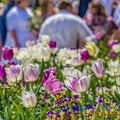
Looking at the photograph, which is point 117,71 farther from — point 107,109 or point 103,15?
point 103,15

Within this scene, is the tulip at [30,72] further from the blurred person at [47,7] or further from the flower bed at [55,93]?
the blurred person at [47,7]

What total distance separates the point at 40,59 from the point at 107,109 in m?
1.51

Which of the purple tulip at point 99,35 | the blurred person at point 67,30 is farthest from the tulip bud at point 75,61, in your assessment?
the purple tulip at point 99,35

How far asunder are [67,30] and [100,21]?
1760 mm

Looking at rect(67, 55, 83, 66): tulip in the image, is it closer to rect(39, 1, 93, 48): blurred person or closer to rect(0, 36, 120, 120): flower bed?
rect(0, 36, 120, 120): flower bed

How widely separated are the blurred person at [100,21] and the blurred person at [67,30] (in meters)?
1.39

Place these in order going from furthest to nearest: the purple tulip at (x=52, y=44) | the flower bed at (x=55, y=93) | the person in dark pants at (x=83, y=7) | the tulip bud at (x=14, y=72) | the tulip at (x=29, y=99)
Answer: the person in dark pants at (x=83, y=7) < the purple tulip at (x=52, y=44) < the tulip bud at (x=14, y=72) < the flower bed at (x=55, y=93) < the tulip at (x=29, y=99)

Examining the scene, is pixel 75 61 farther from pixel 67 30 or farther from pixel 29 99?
pixel 67 30

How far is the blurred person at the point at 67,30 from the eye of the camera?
6.17 metres

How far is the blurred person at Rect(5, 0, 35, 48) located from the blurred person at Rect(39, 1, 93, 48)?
1261 mm

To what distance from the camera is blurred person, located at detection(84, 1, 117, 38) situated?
772 centimetres

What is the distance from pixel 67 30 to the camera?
20.3ft

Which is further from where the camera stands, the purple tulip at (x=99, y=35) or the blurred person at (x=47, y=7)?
the blurred person at (x=47, y=7)

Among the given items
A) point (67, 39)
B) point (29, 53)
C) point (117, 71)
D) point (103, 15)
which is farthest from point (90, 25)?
point (117, 71)
